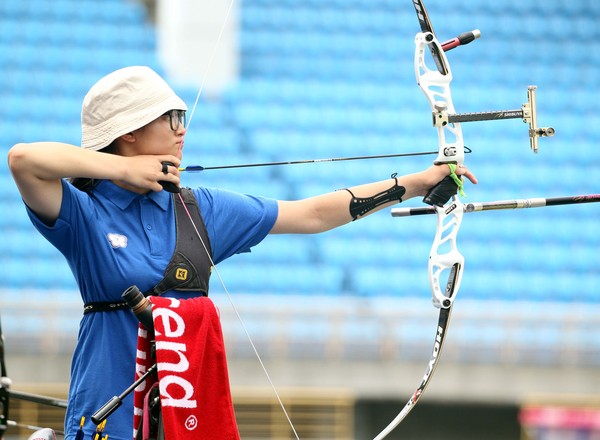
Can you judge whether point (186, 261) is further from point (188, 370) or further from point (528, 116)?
point (528, 116)

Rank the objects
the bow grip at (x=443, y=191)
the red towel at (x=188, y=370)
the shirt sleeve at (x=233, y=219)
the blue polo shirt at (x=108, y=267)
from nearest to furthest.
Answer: the red towel at (x=188, y=370) → the blue polo shirt at (x=108, y=267) → the shirt sleeve at (x=233, y=219) → the bow grip at (x=443, y=191)

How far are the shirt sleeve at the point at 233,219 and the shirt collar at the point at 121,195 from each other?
8 cm

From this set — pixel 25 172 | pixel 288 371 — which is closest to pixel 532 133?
pixel 25 172

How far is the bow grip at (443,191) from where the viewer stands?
6.61 feet

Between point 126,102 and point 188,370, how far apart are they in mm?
451

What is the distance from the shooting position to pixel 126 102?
72.6 inches

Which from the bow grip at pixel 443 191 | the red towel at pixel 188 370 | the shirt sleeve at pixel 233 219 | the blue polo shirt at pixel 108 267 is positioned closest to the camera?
the red towel at pixel 188 370

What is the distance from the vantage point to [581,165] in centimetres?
817

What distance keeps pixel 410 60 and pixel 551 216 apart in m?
1.70

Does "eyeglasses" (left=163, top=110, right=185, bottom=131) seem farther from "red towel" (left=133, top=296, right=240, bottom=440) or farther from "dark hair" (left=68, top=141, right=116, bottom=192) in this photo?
"red towel" (left=133, top=296, right=240, bottom=440)

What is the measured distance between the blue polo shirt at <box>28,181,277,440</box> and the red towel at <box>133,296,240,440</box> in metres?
0.09

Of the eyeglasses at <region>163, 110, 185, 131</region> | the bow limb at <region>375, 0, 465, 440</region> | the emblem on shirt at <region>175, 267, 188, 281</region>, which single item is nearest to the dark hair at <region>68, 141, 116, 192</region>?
the eyeglasses at <region>163, 110, 185, 131</region>

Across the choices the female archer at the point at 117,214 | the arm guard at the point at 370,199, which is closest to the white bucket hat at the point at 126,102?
the female archer at the point at 117,214

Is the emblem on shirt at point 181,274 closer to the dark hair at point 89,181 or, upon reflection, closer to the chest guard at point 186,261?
the chest guard at point 186,261
